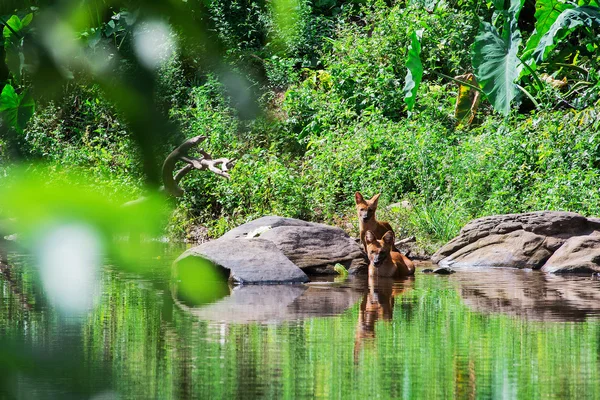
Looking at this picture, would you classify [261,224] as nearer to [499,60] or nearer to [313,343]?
[499,60]

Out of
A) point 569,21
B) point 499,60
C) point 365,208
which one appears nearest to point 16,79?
point 365,208

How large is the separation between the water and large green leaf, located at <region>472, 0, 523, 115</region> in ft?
16.3

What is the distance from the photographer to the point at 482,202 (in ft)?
43.7

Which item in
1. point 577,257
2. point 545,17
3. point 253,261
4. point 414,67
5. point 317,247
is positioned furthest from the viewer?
point 414,67

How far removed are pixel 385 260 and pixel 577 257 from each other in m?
2.19

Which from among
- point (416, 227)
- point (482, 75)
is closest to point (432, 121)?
point (482, 75)

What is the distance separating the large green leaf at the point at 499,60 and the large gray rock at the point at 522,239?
2.61 meters

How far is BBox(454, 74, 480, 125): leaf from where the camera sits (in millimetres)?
15734

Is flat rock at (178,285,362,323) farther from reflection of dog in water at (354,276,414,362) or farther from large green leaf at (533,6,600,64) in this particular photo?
large green leaf at (533,6,600,64)

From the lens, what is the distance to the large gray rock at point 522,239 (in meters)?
11.3

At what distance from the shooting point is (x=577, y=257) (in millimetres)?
10797

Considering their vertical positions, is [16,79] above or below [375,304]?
above

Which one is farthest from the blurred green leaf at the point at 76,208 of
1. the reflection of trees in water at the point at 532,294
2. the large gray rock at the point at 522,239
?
the large gray rock at the point at 522,239

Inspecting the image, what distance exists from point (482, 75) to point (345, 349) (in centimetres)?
898
